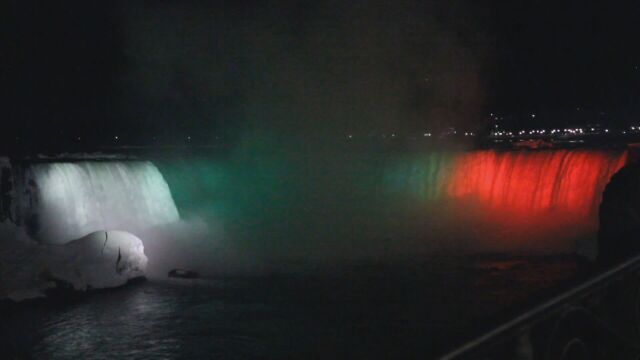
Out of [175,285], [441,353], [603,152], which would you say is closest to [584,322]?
[441,353]

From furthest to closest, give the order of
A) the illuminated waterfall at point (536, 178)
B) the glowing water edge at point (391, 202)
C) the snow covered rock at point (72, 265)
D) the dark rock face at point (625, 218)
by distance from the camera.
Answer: the illuminated waterfall at point (536, 178) → the glowing water edge at point (391, 202) → the snow covered rock at point (72, 265) → the dark rock face at point (625, 218)

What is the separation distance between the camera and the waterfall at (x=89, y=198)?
1909cm

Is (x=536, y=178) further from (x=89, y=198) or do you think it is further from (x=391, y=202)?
(x=89, y=198)

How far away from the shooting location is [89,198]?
21.8m

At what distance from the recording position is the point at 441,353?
5.74 feet

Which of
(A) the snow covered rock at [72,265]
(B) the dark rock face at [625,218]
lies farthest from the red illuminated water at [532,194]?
(B) the dark rock face at [625,218]

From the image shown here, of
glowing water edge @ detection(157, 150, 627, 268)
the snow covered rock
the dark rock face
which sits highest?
the dark rock face

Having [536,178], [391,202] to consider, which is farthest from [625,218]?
[391,202]

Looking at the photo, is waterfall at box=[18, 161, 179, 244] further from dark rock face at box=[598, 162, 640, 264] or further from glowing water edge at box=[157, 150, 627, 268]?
dark rock face at box=[598, 162, 640, 264]

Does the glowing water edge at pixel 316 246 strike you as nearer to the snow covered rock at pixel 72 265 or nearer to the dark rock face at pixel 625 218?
the snow covered rock at pixel 72 265

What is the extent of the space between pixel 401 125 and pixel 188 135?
17.2 meters

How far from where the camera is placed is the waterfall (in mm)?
19094

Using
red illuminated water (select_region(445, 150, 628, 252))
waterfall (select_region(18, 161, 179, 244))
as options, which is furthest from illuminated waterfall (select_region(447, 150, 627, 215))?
waterfall (select_region(18, 161, 179, 244))

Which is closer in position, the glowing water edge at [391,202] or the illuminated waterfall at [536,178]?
the glowing water edge at [391,202]
